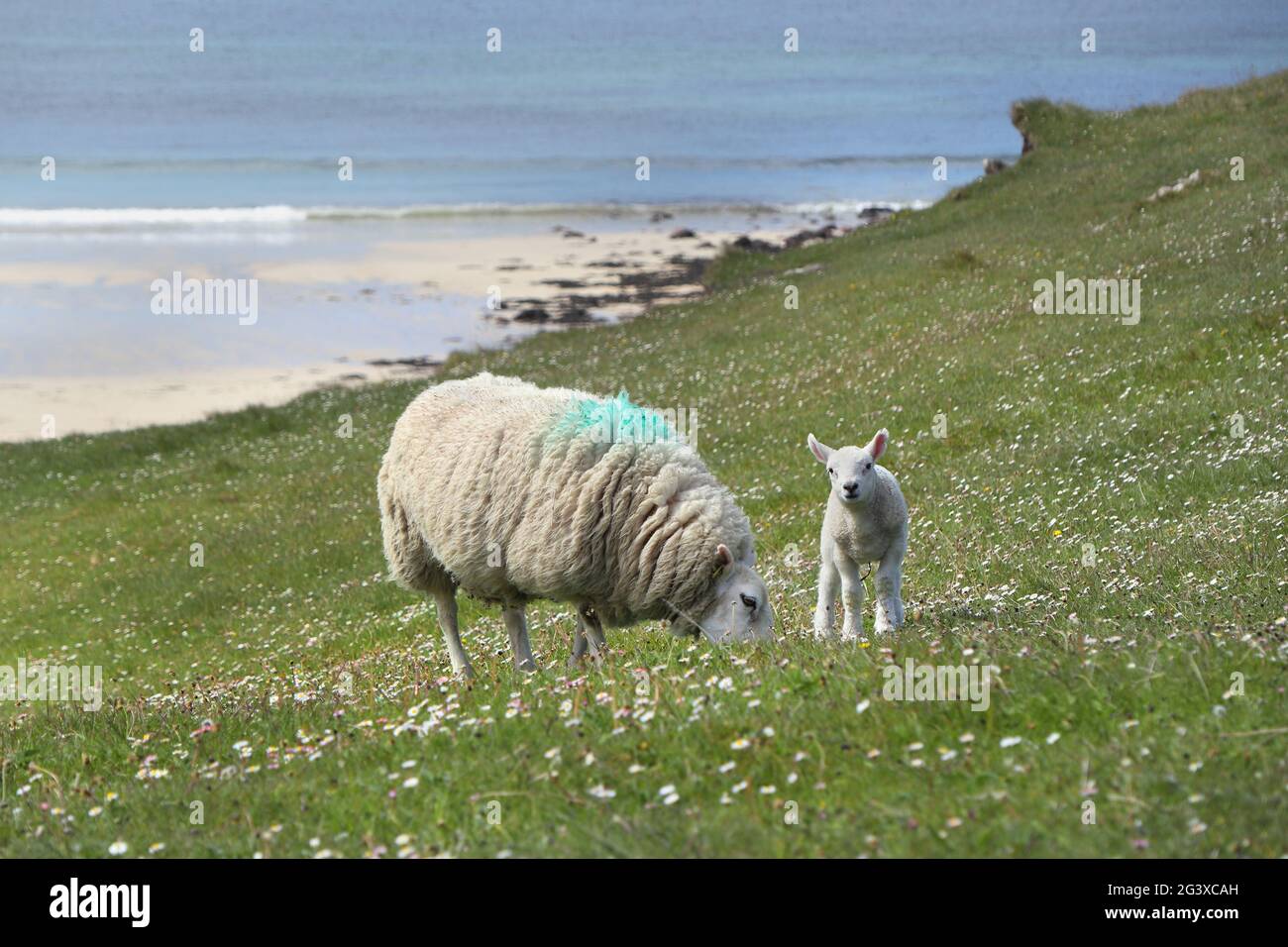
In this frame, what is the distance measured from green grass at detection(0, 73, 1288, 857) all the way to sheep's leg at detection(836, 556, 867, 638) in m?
0.50

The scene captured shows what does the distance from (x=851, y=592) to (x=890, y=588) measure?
0.92ft

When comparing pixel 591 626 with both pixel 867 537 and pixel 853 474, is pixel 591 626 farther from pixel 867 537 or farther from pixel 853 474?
pixel 853 474

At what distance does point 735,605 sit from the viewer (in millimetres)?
9531

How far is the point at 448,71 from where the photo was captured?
136 metres

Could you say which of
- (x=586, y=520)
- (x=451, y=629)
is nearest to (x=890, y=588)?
(x=586, y=520)

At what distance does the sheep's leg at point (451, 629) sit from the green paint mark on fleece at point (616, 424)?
7.55 ft

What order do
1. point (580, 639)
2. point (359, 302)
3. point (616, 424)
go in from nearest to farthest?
1. point (616, 424)
2. point (580, 639)
3. point (359, 302)

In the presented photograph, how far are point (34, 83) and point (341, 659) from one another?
125 meters

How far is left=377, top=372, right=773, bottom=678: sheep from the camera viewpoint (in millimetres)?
9750

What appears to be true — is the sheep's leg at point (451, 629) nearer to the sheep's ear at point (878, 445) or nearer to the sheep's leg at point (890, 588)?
the sheep's leg at point (890, 588)

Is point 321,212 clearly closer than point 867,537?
No

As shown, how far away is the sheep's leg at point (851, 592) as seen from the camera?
9.56 m
